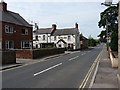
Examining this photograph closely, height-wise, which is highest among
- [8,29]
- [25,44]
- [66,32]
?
[66,32]

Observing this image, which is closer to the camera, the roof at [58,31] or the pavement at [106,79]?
the pavement at [106,79]

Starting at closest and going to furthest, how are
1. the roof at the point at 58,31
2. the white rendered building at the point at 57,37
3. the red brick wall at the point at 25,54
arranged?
the red brick wall at the point at 25,54
the white rendered building at the point at 57,37
the roof at the point at 58,31

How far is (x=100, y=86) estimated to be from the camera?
904cm

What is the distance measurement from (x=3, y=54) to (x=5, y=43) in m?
15.3

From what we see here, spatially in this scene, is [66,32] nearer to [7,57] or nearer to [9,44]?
[9,44]

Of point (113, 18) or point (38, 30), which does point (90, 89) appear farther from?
point (38, 30)

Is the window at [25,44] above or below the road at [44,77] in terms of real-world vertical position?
above

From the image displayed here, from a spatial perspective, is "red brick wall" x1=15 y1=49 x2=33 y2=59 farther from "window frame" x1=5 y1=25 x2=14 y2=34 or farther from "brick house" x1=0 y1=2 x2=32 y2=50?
"window frame" x1=5 y1=25 x2=14 y2=34

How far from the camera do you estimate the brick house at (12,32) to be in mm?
32875

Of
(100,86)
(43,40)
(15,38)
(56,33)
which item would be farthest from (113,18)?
(100,86)

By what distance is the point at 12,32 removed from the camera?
35688mm

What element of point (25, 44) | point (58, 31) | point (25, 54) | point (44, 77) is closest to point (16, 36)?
point (25, 44)

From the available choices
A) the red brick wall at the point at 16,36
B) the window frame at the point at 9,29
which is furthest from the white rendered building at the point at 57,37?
the window frame at the point at 9,29

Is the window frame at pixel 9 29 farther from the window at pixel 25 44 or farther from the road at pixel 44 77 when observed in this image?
the road at pixel 44 77
